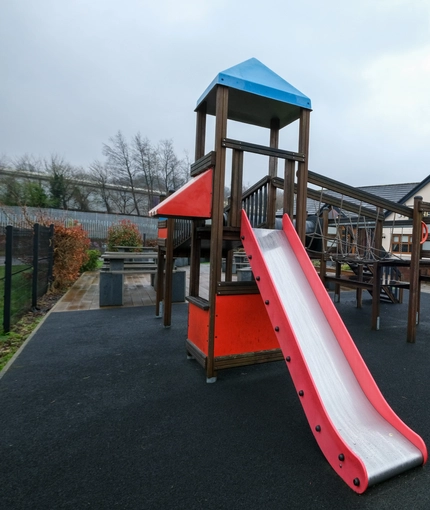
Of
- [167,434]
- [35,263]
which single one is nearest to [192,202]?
[167,434]

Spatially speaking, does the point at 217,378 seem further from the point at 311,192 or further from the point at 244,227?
the point at 311,192

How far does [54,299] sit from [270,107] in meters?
5.59

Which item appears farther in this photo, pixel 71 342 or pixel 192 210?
pixel 71 342

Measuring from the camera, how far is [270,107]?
10.6 ft

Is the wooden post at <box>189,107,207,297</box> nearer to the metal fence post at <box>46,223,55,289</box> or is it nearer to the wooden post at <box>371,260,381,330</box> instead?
the wooden post at <box>371,260,381,330</box>

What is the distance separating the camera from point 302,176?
3.13 metres

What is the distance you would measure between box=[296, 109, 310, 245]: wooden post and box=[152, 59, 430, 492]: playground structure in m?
0.01

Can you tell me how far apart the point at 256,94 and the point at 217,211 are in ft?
4.04

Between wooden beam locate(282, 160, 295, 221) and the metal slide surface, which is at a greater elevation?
wooden beam locate(282, 160, 295, 221)

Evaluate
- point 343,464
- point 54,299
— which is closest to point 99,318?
point 54,299

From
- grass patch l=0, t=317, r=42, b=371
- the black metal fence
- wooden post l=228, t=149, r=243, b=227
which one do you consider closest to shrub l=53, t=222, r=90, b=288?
the black metal fence

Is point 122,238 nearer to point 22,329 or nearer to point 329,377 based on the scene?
point 22,329

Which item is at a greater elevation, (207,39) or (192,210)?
(207,39)

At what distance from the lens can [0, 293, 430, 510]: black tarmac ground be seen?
1.44m
